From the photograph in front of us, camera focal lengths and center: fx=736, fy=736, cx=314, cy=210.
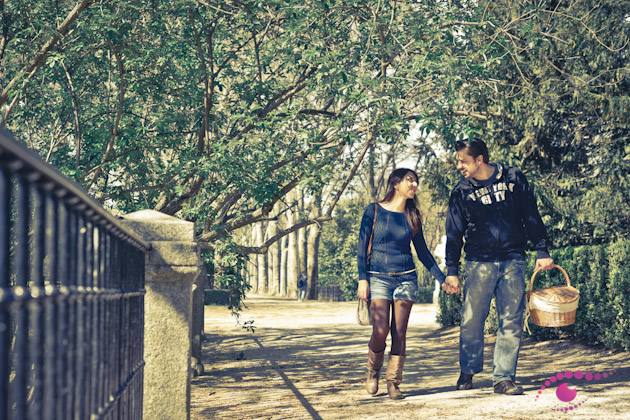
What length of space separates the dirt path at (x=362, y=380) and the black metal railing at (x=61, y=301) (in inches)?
121

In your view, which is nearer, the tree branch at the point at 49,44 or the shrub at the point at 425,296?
the tree branch at the point at 49,44

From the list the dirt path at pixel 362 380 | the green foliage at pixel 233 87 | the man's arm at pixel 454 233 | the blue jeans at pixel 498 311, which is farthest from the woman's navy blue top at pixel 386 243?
the green foliage at pixel 233 87

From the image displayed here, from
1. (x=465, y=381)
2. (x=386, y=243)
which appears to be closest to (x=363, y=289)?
(x=386, y=243)

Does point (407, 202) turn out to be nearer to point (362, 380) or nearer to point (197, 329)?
point (362, 380)

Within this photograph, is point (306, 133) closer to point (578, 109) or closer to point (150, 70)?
point (150, 70)

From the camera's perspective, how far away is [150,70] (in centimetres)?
1041

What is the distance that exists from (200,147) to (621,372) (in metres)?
6.16

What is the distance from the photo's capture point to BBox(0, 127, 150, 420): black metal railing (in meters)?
1.61

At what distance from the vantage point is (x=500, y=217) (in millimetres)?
6809

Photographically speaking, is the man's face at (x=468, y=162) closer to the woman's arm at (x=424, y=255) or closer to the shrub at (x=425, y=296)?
the woman's arm at (x=424, y=255)

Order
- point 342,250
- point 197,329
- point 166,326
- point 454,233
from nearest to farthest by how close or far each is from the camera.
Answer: point 166,326, point 454,233, point 197,329, point 342,250

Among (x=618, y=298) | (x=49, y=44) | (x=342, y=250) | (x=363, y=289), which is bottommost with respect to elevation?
(x=618, y=298)

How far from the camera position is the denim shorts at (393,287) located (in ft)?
Answer: 21.9

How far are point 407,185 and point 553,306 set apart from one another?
170 cm
